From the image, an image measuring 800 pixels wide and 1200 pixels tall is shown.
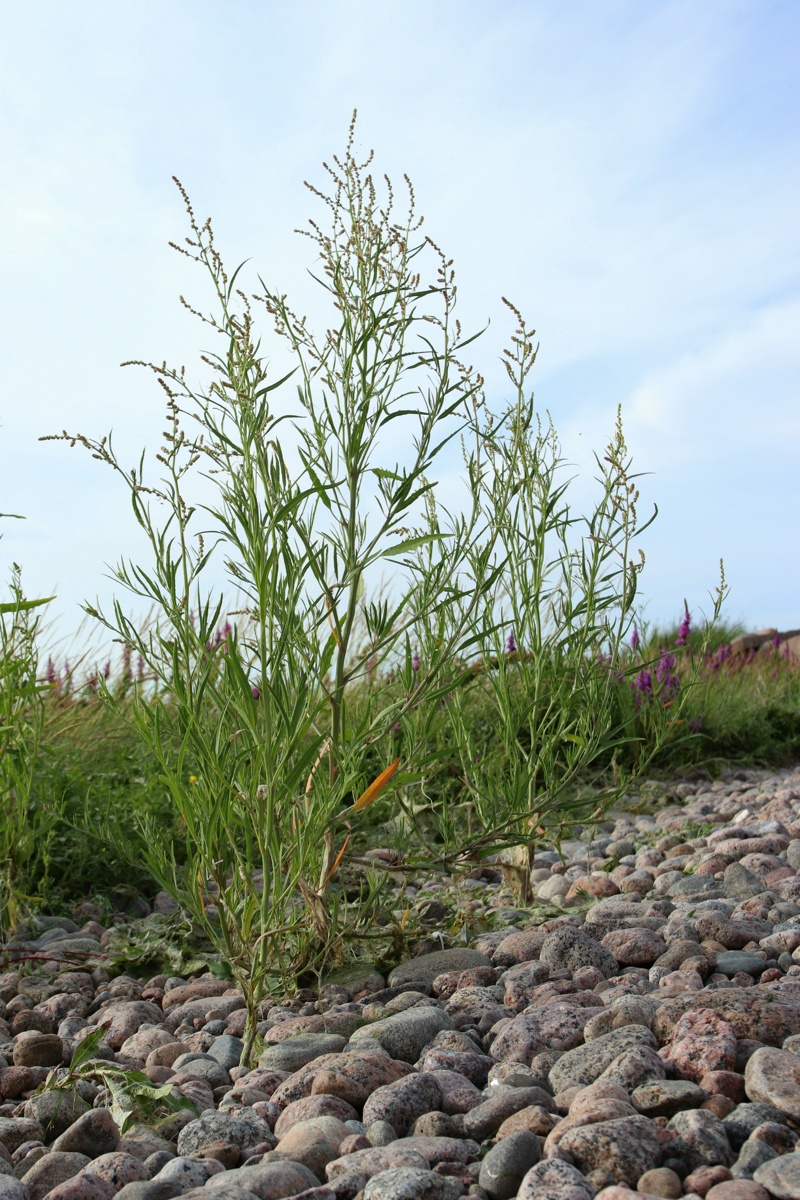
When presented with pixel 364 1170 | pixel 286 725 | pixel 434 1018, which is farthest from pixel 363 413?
pixel 364 1170

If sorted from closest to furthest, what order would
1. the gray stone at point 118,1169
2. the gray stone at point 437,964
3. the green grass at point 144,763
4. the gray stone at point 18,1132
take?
the gray stone at point 118,1169
the gray stone at point 18,1132
the gray stone at point 437,964
the green grass at point 144,763

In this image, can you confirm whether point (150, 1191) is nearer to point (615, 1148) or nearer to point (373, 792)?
point (615, 1148)

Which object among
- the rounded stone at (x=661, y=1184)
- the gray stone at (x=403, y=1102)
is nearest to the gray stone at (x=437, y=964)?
the gray stone at (x=403, y=1102)

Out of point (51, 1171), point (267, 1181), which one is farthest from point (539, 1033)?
point (51, 1171)

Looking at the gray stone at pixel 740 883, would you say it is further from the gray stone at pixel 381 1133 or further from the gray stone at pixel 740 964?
the gray stone at pixel 381 1133

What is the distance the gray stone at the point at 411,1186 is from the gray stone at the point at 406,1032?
670 millimetres

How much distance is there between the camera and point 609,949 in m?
2.89

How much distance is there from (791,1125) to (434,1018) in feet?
2.83

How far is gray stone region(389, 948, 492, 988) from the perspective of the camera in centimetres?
285

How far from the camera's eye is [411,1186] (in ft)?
5.33

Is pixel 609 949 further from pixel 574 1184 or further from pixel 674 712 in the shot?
pixel 574 1184

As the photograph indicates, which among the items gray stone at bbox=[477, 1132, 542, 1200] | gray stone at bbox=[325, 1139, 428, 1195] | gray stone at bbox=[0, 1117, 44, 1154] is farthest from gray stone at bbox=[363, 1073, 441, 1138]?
gray stone at bbox=[0, 1117, 44, 1154]

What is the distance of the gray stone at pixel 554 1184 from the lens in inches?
62.4

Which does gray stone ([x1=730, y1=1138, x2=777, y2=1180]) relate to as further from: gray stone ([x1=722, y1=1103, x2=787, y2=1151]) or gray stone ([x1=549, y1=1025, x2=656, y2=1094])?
gray stone ([x1=549, y1=1025, x2=656, y2=1094])
